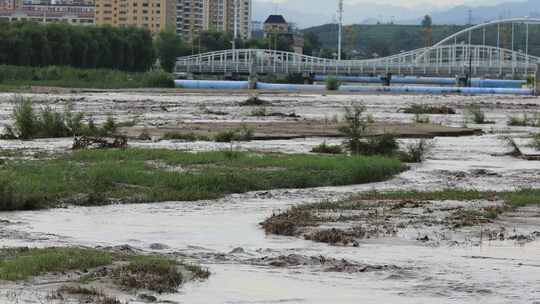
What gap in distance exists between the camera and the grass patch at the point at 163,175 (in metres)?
18.9

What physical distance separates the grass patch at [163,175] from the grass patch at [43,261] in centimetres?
530

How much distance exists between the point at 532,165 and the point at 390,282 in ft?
55.8

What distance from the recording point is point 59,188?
19281 mm

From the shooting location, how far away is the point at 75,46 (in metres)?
139

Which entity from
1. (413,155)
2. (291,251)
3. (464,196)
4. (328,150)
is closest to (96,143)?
(328,150)

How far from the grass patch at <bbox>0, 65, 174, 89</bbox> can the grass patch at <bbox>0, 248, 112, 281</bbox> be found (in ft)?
293

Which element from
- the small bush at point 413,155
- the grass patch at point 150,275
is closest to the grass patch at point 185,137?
the small bush at point 413,155

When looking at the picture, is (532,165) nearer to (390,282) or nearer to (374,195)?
(374,195)

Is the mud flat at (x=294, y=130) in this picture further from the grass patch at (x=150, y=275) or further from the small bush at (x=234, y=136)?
the grass patch at (x=150, y=275)

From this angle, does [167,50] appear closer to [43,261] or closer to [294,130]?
[294,130]

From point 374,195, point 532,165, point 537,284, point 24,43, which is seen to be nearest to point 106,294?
point 537,284

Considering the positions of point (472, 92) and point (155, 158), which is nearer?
point (155, 158)

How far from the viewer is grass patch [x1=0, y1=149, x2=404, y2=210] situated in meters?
18.9

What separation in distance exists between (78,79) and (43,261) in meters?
101
